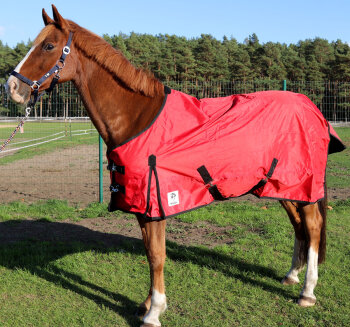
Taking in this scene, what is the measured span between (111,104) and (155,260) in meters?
1.37

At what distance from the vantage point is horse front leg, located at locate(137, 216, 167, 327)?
2.93m

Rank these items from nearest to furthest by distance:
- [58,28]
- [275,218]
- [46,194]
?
1. [58,28]
2. [275,218]
3. [46,194]

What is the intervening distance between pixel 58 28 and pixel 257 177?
2105mm

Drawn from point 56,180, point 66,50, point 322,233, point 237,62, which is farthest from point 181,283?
point 237,62

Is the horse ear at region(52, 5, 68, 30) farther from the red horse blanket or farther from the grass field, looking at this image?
the grass field

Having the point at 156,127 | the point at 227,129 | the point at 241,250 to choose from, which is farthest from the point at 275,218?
the point at 156,127

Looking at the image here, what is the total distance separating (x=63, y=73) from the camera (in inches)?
111

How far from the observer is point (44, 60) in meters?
2.75

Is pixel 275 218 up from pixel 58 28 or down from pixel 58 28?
down

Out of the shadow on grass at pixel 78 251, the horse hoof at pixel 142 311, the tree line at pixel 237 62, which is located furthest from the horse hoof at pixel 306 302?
the tree line at pixel 237 62

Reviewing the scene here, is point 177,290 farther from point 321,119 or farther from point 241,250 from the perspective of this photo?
point 321,119

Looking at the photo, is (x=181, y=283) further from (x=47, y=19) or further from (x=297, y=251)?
(x=47, y=19)

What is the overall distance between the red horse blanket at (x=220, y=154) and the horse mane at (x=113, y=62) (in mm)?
218

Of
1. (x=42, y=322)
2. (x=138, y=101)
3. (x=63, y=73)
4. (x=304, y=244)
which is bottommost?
(x=42, y=322)
